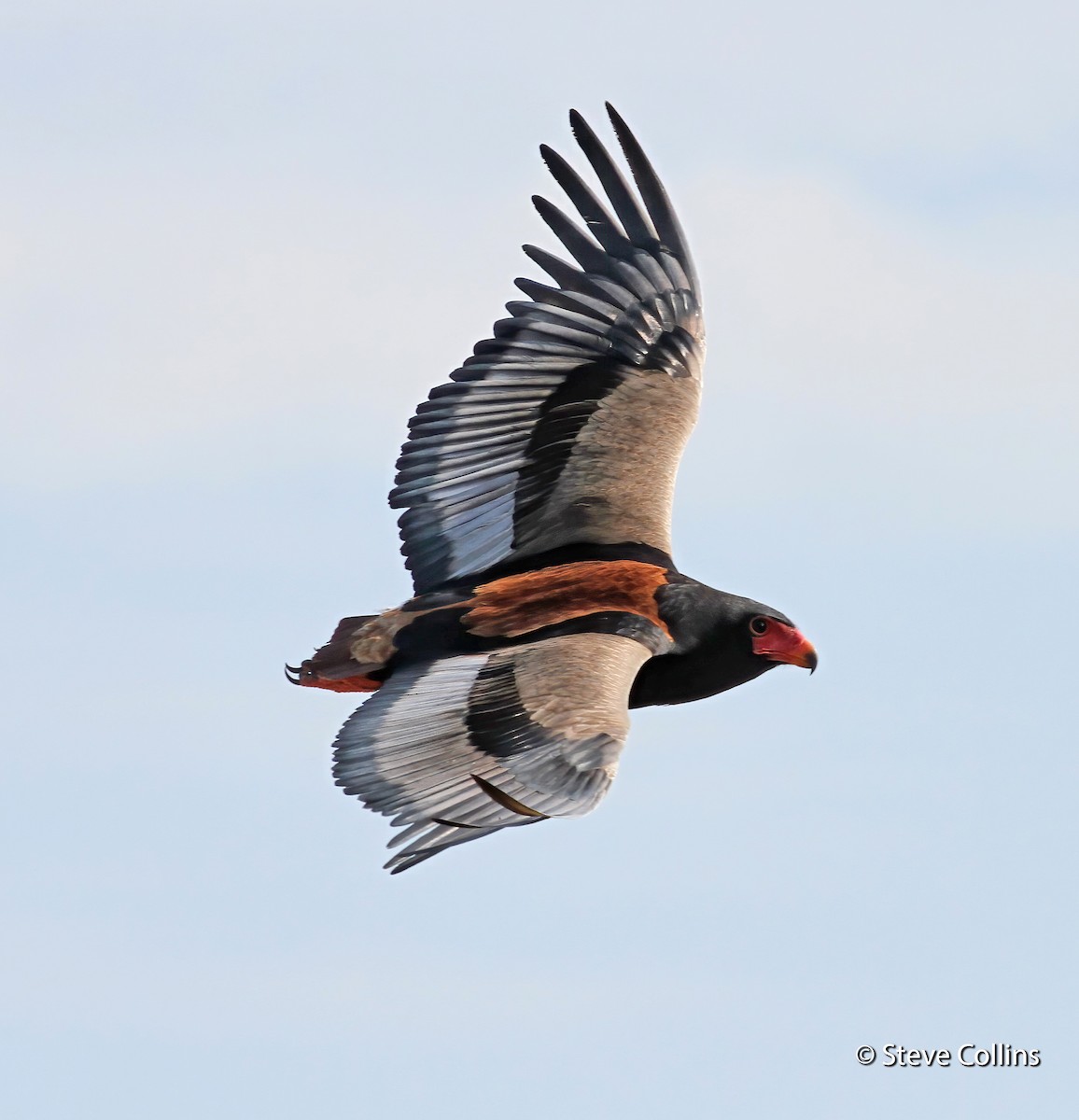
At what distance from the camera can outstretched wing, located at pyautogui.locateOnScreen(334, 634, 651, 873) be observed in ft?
32.8

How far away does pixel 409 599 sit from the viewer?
488 inches

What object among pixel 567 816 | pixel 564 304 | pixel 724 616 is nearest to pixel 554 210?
pixel 564 304

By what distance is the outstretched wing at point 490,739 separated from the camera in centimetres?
998

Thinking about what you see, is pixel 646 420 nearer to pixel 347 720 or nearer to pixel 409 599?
pixel 409 599

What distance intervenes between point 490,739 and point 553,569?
6.29ft

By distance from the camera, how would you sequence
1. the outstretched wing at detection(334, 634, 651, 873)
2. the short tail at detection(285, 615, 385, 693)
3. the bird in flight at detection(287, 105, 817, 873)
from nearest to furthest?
1. the outstretched wing at detection(334, 634, 651, 873)
2. the bird in flight at detection(287, 105, 817, 873)
3. the short tail at detection(285, 615, 385, 693)

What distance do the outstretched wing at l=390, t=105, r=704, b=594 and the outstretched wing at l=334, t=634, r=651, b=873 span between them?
153 centimetres

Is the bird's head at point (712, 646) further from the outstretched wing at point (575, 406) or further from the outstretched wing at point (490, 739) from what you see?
the outstretched wing at point (575, 406)

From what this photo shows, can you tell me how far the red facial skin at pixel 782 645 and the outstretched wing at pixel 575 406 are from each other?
2.99ft

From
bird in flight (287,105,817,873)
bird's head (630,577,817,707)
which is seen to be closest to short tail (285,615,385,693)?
bird in flight (287,105,817,873)

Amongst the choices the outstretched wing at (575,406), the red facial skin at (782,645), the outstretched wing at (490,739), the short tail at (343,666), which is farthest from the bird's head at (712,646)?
the short tail at (343,666)

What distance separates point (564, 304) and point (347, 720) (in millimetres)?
3993

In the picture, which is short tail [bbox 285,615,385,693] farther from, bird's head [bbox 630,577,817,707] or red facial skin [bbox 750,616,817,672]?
red facial skin [bbox 750,616,817,672]

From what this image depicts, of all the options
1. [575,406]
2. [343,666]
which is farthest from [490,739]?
[575,406]
